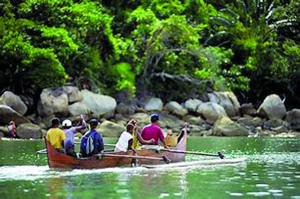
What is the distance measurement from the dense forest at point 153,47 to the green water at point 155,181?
1919 centimetres

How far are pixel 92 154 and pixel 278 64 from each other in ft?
103

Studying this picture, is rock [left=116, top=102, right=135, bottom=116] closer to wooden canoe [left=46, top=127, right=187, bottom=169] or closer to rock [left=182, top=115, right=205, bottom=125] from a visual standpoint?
rock [left=182, top=115, right=205, bottom=125]

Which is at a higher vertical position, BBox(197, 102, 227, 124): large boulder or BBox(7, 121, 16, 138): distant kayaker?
BBox(197, 102, 227, 124): large boulder

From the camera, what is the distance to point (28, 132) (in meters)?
34.7

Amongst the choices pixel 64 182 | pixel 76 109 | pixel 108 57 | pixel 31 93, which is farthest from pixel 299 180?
pixel 108 57

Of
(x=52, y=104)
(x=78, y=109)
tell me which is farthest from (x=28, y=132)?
(x=78, y=109)

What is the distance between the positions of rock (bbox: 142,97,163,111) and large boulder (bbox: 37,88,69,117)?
679 centimetres

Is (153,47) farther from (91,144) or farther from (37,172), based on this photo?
(37,172)

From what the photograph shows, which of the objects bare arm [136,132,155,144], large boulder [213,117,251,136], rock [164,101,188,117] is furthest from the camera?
rock [164,101,188,117]

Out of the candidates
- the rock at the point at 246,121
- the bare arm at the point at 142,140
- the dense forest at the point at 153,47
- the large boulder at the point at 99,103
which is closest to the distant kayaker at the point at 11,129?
the dense forest at the point at 153,47

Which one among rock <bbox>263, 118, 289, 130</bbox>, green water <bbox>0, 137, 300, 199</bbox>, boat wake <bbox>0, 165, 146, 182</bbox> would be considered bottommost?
green water <bbox>0, 137, 300, 199</bbox>

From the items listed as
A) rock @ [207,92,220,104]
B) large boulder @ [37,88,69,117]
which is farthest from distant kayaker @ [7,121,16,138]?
rock @ [207,92,220,104]

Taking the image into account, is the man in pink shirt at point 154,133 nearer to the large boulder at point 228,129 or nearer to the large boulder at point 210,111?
the large boulder at point 228,129

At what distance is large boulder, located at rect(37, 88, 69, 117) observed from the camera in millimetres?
36906
